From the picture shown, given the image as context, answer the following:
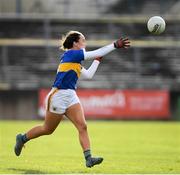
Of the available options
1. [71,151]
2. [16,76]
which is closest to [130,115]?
[16,76]

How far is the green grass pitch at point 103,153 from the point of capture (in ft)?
38.3

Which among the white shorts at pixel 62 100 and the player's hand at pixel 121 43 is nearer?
the player's hand at pixel 121 43

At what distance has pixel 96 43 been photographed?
3944 centimetres

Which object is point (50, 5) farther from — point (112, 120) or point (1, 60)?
point (112, 120)

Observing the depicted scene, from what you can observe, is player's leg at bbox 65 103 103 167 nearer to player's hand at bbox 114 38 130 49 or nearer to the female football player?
the female football player

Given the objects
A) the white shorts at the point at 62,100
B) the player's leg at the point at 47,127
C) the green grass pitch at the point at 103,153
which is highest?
the white shorts at the point at 62,100

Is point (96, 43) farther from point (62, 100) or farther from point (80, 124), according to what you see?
point (80, 124)

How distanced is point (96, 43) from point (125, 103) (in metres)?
6.13

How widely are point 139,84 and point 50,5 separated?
7.78 meters

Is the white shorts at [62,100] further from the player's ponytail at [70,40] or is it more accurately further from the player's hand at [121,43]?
the player's hand at [121,43]

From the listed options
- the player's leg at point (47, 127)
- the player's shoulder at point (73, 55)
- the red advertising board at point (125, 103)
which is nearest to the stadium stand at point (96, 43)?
the red advertising board at point (125, 103)

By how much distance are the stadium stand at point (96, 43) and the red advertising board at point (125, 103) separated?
1447mm

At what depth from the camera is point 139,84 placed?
36750mm

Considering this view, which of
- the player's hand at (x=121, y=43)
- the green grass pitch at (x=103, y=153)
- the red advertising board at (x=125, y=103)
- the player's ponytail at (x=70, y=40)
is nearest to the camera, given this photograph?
the player's hand at (x=121, y=43)
